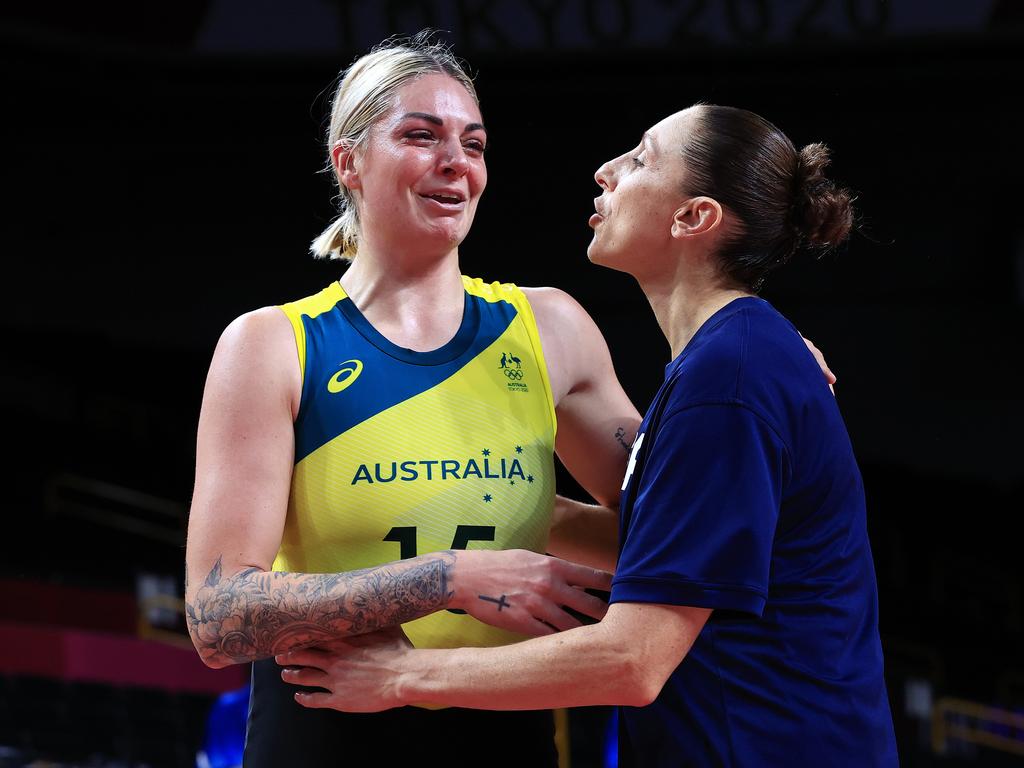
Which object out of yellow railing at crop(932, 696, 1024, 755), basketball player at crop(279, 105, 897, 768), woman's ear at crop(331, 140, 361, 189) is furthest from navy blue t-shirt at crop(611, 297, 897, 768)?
yellow railing at crop(932, 696, 1024, 755)

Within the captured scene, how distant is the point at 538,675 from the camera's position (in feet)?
6.01

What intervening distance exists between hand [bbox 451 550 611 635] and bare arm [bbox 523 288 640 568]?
1.68ft

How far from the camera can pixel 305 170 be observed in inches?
474

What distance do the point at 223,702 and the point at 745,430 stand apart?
11.7 ft

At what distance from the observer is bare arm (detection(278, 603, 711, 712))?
177cm

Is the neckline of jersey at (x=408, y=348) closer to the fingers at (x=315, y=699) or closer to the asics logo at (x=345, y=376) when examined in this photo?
the asics logo at (x=345, y=376)

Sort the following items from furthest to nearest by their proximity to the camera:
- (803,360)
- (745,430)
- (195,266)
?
1. (195,266)
2. (803,360)
3. (745,430)


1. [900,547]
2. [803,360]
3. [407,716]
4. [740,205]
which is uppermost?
[900,547]

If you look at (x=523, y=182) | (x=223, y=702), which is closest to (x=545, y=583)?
(x=223, y=702)

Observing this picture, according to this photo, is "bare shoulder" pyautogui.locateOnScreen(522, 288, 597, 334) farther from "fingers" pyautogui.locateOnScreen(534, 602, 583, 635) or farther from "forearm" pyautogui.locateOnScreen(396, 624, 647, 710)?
"forearm" pyautogui.locateOnScreen(396, 624, 647, 710)

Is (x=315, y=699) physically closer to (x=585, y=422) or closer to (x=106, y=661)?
(x=585, y=422)

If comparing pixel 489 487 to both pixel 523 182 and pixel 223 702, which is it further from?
pixel 523 182

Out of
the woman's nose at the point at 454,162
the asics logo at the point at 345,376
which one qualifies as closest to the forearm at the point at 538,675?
the asics logo at the point at 345,376

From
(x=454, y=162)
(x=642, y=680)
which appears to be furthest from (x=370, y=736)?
(x=454, y=162)
